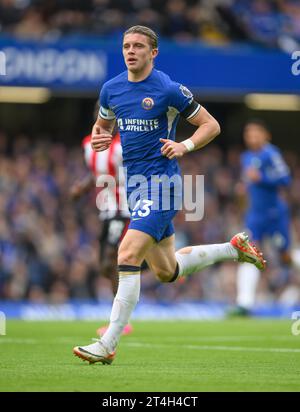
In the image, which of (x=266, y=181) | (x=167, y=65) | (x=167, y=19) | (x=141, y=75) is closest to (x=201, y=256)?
(x=141, y=75)

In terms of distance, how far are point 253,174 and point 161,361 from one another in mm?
6581

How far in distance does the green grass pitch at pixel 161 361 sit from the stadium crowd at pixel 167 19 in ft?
31.1

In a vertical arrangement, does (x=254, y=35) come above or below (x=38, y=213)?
above

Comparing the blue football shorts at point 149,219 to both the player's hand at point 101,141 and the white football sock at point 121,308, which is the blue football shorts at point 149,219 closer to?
the white football sock at point 121,308

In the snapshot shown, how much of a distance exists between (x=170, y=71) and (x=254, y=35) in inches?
104

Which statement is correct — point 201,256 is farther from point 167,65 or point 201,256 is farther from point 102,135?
point 167,65

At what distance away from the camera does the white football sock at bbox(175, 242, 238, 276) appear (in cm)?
875

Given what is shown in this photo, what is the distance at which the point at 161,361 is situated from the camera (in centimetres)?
814

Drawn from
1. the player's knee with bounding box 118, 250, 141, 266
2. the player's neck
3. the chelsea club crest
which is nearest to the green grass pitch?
the player's knee with bounding box 118, 250, 141, 266

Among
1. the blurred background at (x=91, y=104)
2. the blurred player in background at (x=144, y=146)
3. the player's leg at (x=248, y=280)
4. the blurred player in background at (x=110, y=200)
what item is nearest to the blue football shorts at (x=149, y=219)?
the blurred player in background at (x=144, y=146)

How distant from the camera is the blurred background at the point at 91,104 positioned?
19.0 meters

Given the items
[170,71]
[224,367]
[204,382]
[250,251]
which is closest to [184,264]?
[250,251]

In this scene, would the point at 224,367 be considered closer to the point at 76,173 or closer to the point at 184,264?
the point at 184,264

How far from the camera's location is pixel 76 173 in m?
21.6
